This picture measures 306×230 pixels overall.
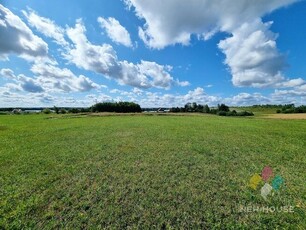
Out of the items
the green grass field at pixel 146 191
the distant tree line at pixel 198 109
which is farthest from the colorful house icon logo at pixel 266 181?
the distant tree line at pixel 198 109

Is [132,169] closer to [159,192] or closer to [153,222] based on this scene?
[159,192]

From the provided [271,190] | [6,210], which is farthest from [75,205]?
[271,190]

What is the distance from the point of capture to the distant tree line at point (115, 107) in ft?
304

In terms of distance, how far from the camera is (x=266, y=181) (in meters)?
6.39

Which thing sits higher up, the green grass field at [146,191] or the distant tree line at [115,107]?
the distant tree line at [115,107]

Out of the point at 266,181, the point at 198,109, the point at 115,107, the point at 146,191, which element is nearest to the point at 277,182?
the point at 266,181

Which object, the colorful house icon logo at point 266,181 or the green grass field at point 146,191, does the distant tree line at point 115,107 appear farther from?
the colorful house icon logo at point 266,181

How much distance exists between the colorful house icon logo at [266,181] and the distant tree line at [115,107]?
88.9 m

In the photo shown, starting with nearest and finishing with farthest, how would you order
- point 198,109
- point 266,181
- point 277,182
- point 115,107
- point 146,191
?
point 146,191 → point 277,182 → point 266,181 → point 198,109 → point 115,107

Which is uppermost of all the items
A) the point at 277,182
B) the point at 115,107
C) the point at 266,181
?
the point at 115,107

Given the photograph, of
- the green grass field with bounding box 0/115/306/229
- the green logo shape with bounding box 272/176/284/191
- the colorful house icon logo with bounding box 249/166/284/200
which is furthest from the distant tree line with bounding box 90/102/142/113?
the green logo shape with bounding box 272/176/284/191

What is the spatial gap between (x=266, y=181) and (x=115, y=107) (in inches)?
3581

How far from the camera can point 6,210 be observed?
438cm

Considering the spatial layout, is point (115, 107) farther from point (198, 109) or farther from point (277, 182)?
point (277, 182)
